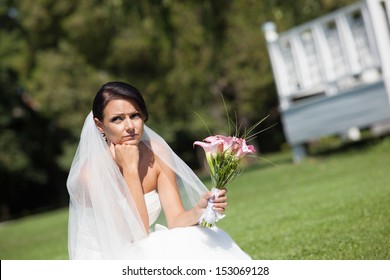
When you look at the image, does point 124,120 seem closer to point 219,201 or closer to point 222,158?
point 222,158

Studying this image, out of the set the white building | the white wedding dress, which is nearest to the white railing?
the white building

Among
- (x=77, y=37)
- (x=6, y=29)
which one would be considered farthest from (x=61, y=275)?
(x=6, y=29)

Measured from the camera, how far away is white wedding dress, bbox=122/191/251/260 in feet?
12.4

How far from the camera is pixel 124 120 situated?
404 cm

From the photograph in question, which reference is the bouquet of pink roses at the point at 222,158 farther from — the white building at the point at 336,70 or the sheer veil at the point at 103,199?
the white building at the point at 336,70

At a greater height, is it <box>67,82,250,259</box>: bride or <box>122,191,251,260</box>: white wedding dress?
<box>67,82,250,259</box>: bride

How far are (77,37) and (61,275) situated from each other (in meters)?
20.5

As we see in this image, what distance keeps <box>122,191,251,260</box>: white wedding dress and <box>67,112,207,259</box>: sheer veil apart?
0.40 ft

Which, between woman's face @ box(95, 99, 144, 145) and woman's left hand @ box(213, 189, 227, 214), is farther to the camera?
woman's face @ box(95, 99, 144, 145)

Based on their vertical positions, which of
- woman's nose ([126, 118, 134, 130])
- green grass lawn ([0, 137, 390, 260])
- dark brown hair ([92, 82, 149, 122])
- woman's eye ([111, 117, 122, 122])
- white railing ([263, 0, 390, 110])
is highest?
white railing ([263, 0, 390, 110])

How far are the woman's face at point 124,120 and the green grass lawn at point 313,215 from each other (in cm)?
182

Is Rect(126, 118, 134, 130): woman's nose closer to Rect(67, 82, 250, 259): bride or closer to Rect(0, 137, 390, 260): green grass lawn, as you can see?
Rect(67, 82, 250, 259): bride

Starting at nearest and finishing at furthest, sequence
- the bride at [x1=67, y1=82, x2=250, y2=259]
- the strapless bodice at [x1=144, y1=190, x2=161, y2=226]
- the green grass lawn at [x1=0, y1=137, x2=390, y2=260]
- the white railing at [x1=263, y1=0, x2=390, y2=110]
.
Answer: the bride at [x1=67, y1=82, x2=250, y2=259]
the strapless bodice at [x1=144, y1=190, x2=161, y2=226]
the green grass lawn at [x1=0, y1=137, x2=390, y2=260]
the white railing at [x1=263, y1=0, x2=390, y2=110]

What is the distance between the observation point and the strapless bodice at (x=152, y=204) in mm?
4246
